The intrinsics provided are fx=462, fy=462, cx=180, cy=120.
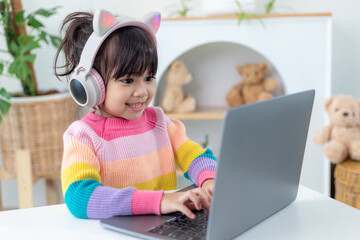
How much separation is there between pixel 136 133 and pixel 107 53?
20 centimetres

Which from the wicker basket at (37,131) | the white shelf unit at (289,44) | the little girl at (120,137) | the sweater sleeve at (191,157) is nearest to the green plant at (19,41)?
the wicker basket at (37,131)

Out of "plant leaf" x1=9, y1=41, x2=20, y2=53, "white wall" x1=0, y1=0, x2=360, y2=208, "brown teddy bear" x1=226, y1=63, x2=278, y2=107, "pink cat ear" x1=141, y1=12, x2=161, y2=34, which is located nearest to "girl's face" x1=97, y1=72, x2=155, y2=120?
"pink cat ear" x1=141, y1=12, x2=161, y2=34

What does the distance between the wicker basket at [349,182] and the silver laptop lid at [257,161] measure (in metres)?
1.18

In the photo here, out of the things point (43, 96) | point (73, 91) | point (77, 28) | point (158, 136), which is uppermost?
point (77, 28)

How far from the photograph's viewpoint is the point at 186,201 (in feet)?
2.81

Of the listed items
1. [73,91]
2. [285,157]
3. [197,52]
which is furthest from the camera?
[197,52]

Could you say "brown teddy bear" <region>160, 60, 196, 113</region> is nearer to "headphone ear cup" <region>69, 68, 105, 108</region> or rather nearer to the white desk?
"headphone ear cup" <region>69, 68, 105, 108</region>

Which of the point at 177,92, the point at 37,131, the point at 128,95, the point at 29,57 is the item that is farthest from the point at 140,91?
the point at 177,92

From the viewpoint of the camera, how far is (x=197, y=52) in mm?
2523

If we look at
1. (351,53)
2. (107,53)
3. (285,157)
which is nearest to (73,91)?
(107,53)

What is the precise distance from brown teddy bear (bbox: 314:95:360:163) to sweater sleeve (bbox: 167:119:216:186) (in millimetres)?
1106

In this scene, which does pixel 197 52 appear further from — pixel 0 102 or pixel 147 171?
pixel 147 171

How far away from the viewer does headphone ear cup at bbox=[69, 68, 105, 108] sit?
3.23 feet

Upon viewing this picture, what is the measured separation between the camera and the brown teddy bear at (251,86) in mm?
2359
